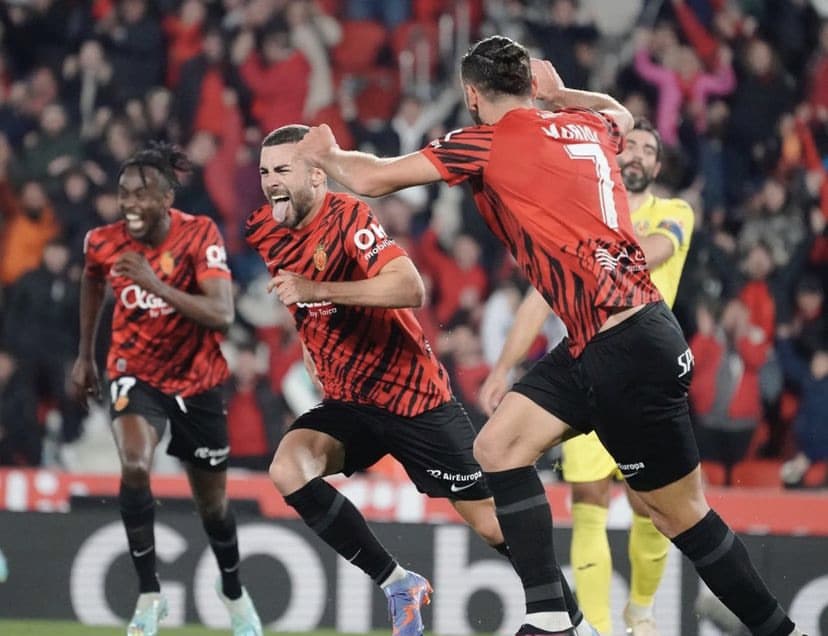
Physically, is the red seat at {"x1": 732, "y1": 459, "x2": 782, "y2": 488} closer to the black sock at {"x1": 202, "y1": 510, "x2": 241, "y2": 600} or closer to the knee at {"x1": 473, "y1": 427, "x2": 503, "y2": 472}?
the black sock at {"x1": 202, "y1": 510, "x2": 241, "y2": 600}

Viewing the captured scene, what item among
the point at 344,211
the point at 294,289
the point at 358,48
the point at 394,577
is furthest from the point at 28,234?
the point at 294,289

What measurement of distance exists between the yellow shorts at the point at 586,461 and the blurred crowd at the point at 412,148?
3.66 m

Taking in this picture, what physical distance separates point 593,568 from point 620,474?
448mm

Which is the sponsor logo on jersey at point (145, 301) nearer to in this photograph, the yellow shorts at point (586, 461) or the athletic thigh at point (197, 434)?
the athletic thigh at point (197, 434)

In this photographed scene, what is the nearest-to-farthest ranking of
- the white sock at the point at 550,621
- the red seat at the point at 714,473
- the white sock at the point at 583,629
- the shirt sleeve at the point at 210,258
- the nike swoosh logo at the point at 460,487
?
the white sock at the point at 550,621
the white sock at the point at 583,629
the nike swoosh logo at the point at 460,487
the shirt sleeve at the point at 210,258
the red seat at the point at 714,473

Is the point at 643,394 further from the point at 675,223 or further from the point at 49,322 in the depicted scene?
the point at 49,322

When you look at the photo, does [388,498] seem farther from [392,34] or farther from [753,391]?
[392,34]

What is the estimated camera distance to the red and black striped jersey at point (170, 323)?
8.30m

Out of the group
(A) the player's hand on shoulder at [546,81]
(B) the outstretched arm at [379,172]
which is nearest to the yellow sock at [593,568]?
(A) the player's hand on shoulder at [546,81]

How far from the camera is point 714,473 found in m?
12.1

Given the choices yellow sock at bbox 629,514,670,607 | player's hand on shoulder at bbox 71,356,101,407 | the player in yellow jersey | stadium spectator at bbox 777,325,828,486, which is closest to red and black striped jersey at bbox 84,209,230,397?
player's hand on shoulder at bbox 71,356,101,407

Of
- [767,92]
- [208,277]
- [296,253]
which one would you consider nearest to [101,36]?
[767,92]

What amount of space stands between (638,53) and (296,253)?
8116 millimetres

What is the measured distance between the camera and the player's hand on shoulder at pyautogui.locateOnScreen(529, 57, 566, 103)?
6566 mm
